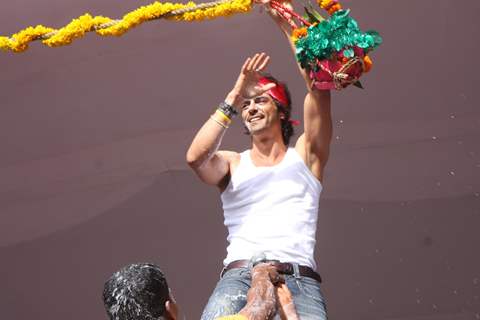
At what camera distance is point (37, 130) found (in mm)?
5359

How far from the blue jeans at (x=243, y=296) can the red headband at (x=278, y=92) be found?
71 cm

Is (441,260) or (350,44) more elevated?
(350,44)

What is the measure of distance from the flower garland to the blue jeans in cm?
87

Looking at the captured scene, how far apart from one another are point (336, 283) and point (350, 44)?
7.07ft

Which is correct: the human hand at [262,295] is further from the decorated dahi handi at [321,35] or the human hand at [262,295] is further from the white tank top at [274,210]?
the decorated dahi handi at [321,35]

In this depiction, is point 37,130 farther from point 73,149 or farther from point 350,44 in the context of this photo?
point 350,44

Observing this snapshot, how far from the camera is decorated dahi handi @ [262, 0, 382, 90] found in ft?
10.2

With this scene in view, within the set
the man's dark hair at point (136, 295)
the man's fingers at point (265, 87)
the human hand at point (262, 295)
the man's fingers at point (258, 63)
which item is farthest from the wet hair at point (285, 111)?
the man's dark hair at point (136, 295)

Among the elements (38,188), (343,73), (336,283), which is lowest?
(336,283)

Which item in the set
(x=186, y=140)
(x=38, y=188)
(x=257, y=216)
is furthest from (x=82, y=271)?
(x=257, y=216)

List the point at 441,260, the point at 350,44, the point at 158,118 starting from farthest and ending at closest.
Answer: the point at 158,118 < the point at 441,260 < the point at 350,44

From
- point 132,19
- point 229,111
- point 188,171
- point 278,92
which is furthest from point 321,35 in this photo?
point 188,171

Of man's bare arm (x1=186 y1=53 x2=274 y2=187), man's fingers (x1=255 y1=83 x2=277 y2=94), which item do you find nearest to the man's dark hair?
man's bare arm (x1=186 y1=53 x2=274 y2=187)

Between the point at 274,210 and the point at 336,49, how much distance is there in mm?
564
